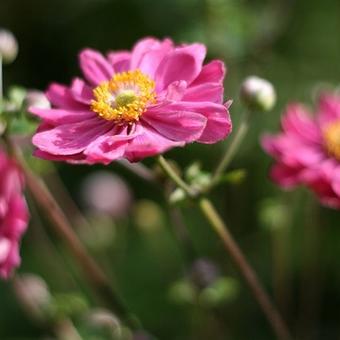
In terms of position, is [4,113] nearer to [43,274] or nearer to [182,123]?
[182,123]

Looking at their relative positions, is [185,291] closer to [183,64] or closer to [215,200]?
[183,64]

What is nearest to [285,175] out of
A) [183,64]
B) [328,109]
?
[328,109]

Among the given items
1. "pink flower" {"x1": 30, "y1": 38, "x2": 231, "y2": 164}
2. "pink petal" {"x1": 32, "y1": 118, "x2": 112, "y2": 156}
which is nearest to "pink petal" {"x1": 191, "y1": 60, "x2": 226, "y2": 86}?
"pink flower" {"x1": 30, "y1": 38, "x2": 231, "y2": 164}

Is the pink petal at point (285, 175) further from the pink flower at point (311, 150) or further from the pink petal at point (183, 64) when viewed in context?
the pink petal at point (183, 64)

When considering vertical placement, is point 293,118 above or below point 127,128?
below

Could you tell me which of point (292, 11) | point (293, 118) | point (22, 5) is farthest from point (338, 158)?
point (22, 5)

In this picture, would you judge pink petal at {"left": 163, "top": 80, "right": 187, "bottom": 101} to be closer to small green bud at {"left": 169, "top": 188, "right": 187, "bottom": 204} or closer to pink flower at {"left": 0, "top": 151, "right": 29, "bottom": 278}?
small green bud at {"left": 169, "top": 188, "right": 187, "bottom": 204}

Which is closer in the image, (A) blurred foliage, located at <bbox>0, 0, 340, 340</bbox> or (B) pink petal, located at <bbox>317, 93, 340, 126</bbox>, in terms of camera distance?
(B) pink petal, located at <bbox>317, 93, 340, 126</bbox>
